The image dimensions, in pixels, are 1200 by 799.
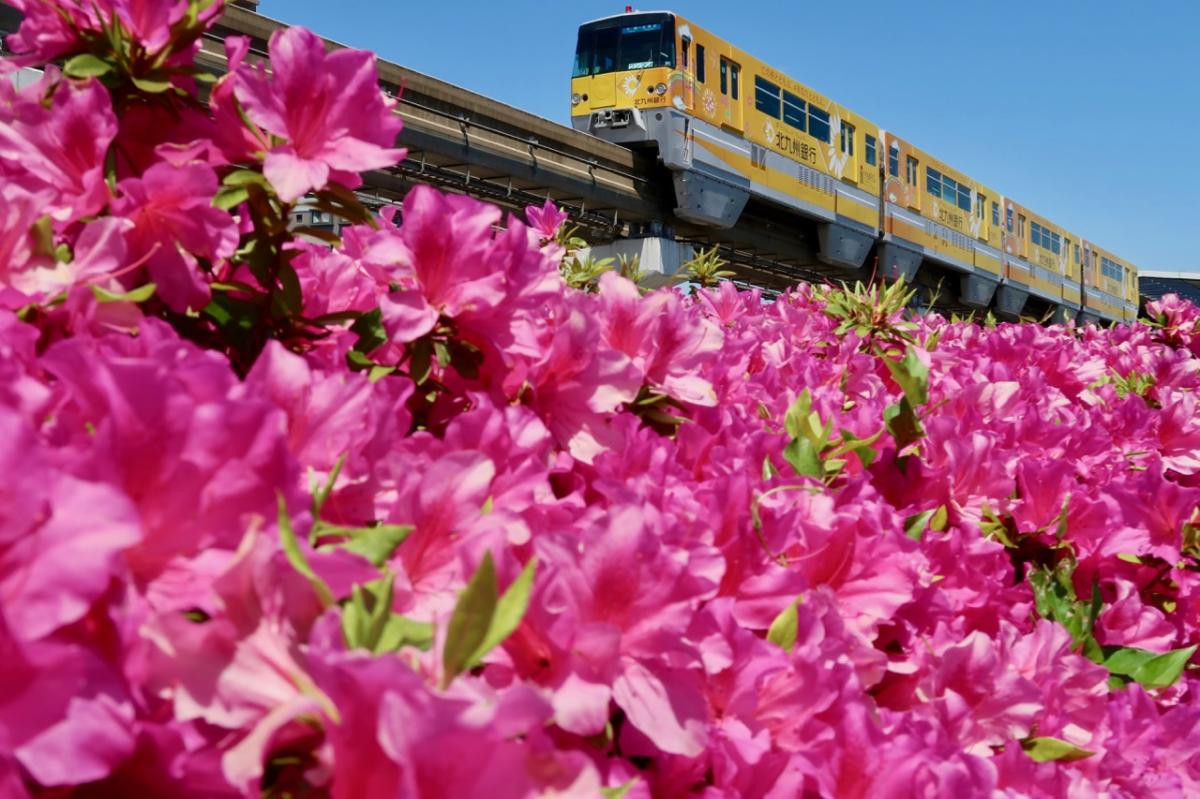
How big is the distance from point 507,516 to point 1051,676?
0.84m

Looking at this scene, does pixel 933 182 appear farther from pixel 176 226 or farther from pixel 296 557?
pixel 296 557

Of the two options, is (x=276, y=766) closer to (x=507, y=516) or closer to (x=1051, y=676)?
(x=507, y=516)

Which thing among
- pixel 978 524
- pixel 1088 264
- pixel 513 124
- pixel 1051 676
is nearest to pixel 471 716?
pixel 1051 676

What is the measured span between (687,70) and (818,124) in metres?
4.70

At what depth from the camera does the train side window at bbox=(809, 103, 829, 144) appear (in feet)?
60.0

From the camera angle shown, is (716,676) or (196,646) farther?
(716,676)

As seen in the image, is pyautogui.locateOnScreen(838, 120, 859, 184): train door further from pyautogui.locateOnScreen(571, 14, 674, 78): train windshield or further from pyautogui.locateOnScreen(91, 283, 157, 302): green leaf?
Result: pyautogui.locateOnScreen(91, 283, 157, 302): green leaf

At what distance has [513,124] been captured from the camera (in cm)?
1470

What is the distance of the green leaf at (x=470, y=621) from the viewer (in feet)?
1.90

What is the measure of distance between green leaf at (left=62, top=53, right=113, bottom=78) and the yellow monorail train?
10.4 metres

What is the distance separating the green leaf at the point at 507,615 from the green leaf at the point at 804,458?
841 mm

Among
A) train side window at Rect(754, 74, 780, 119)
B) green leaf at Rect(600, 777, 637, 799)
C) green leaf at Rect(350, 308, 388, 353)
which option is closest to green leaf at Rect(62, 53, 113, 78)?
green leaf at Rect(350, 308, 388, 353)

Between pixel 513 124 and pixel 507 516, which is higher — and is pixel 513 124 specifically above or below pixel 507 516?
above

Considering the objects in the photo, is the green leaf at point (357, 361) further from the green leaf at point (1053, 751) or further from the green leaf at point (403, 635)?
the green leaf at point (1053, 751)
